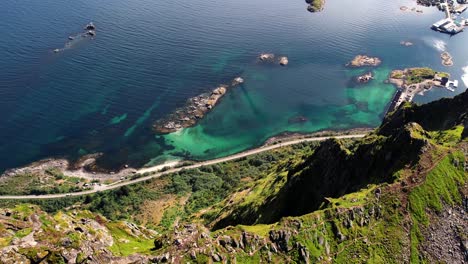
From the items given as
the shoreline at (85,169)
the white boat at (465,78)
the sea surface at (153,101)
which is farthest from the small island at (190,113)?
the white boat at (465,78)

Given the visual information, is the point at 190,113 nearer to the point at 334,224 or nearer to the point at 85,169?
the point at 85,169

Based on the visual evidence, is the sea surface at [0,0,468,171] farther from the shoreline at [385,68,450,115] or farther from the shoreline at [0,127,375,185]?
the shoreline at [385,68,450,115]

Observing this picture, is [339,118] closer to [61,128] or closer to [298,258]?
[61,128]

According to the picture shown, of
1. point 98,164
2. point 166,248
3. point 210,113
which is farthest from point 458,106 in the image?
point 98,164

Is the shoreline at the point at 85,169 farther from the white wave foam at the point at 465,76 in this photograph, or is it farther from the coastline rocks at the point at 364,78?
the white wave foam at the point at 465,76

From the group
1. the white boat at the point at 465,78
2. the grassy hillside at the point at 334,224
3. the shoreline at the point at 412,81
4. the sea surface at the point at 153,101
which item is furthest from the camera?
the white boat at the point at 465,78
